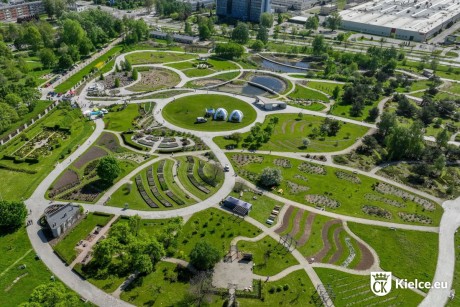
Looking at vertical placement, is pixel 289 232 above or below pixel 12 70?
below

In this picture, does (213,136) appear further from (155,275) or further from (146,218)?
(155,275)

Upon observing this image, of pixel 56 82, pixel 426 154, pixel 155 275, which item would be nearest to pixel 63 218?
pixel 155 275

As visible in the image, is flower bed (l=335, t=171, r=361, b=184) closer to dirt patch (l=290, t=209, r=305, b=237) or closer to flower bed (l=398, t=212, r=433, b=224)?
flower bed (l=398, t=212, r=433, b=224)

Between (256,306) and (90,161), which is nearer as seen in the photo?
(256,306)

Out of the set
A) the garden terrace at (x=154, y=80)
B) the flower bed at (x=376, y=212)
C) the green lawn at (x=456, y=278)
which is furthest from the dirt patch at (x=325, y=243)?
the garden terrace at (x=154, y=80)

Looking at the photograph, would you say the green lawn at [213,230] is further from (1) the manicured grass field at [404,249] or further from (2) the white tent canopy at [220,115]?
(2) the white tent canopy at [220,115]

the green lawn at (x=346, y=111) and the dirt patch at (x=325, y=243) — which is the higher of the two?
the green lawn at (x=346, y=111)

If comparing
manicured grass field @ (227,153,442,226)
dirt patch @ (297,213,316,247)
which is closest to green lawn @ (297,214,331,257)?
dirt patch @ (297,213,316,247)
